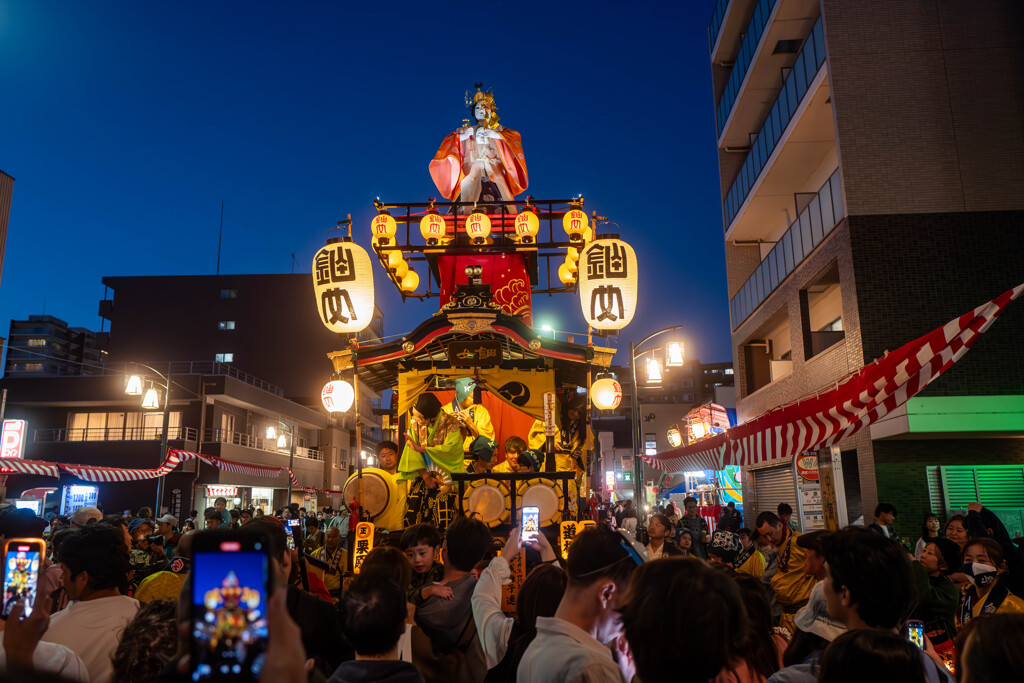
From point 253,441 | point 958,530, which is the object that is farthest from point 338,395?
point 253,441

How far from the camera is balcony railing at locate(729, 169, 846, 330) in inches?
693

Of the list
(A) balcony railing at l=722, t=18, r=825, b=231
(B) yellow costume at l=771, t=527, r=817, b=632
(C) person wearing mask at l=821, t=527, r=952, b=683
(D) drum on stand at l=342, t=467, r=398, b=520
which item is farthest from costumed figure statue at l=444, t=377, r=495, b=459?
(A) balcony railing at l=722, t=18, r=825, b=231

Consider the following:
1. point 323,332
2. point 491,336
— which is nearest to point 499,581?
point 491,336

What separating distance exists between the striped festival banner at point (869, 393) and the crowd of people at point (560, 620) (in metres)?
2.61

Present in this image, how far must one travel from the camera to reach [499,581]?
4363 mm

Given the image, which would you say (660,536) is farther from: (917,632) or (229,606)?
(229,606)

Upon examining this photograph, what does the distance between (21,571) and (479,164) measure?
1944cm

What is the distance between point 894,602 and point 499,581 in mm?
2278

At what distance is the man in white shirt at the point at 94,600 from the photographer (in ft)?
11.1

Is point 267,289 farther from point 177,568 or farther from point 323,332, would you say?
point 177,568

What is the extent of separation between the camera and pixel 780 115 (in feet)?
68.9

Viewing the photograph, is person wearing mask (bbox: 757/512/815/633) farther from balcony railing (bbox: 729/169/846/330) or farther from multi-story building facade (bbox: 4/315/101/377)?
multi-story building facade (bbox: 4/315/101/377)

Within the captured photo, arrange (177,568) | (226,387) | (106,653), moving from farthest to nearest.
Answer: (226,387), (177,568), (106,653)

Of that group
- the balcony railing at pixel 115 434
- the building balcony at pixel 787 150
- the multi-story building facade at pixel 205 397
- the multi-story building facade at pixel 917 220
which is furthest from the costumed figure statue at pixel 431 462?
the balcony railing at pixel 115 434
